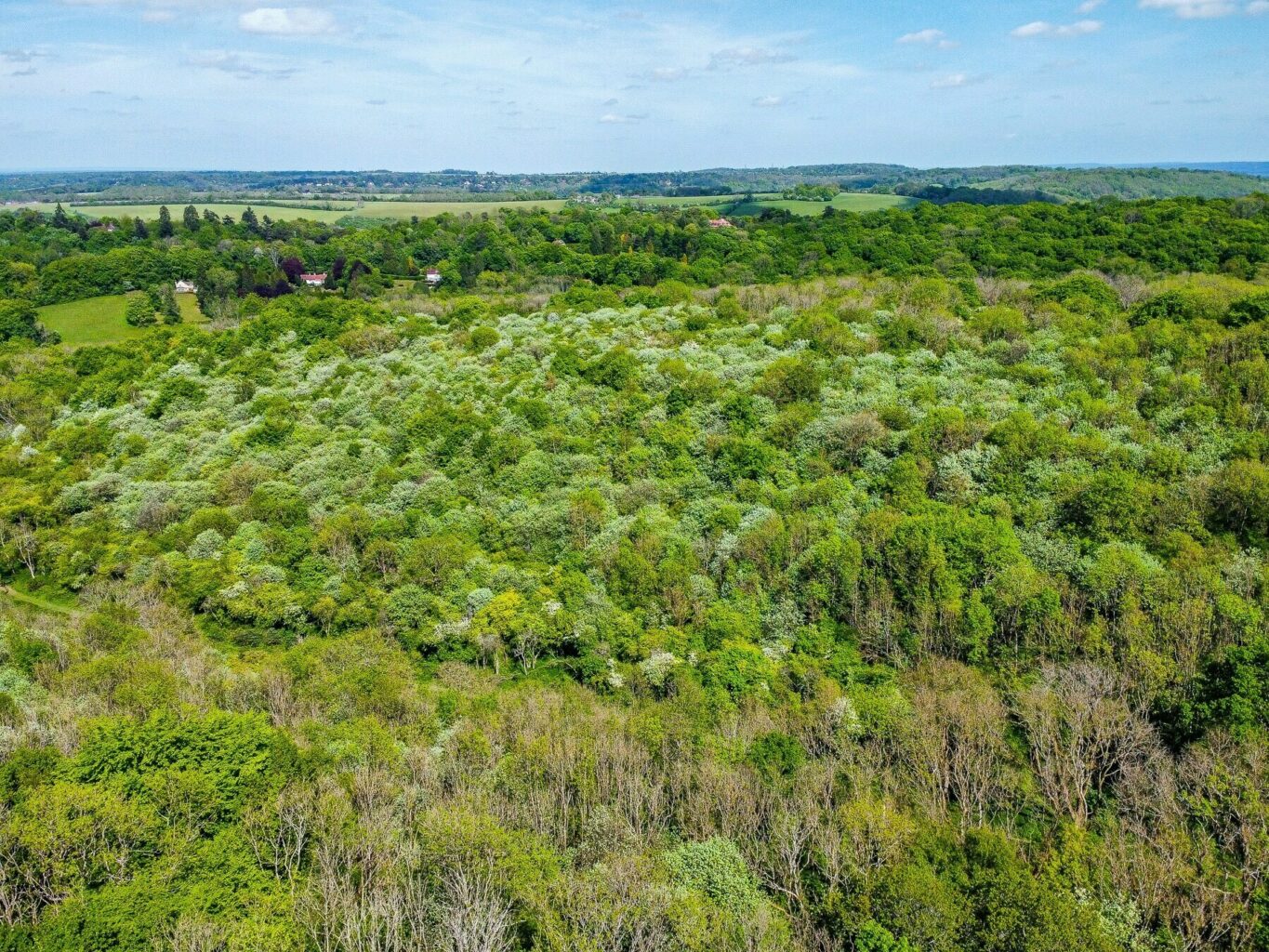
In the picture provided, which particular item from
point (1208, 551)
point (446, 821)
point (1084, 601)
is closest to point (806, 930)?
point (446, 821)

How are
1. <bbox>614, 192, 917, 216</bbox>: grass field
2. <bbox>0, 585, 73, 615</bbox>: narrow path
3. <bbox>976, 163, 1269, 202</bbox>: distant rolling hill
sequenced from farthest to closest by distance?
1. <bbox>976, 163, 1269, 202</bbox>: distant rolling hill
2. <bbox>614, 192, 917, 216</bbox>: grass field
3. <bbox>0, 585, 73, 615</bbox>: narrow path

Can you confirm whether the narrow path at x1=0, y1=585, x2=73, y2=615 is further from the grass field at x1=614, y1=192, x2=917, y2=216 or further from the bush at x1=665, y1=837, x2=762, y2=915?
the grass field at x1=614, y1=192, x2=917, y2=216

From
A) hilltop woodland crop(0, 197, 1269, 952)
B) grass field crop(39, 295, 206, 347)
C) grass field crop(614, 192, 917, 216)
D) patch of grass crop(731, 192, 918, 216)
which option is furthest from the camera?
grass field crop(614, 192, 917, 216)

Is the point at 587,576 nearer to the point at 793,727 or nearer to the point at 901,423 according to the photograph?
the point at 793,727

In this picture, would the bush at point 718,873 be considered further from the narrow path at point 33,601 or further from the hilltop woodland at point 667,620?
the narrow path at point 33,601

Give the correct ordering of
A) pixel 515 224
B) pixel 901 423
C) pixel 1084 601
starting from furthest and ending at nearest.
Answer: pixel 515 224 < pixel 901 423 < pixel 1084 601

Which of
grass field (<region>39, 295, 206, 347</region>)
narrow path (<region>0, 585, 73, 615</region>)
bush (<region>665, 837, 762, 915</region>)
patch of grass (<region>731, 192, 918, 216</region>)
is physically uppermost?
patch of grass (<region>731, 192, 918, 216</region>)

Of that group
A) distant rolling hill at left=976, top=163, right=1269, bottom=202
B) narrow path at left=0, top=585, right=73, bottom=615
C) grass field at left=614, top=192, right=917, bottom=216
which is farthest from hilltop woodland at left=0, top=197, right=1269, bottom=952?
distant rolling hill at left=976, top=163, right=1269, bottom=202
